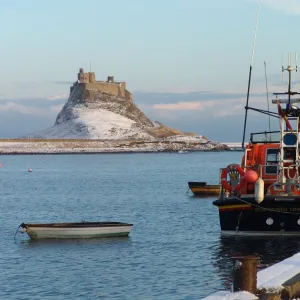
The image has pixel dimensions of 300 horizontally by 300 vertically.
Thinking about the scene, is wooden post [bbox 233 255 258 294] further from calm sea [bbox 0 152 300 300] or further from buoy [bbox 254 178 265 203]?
buoy [bbox 254 178 265 203]

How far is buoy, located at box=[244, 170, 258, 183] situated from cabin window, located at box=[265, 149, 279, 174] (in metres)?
1.34

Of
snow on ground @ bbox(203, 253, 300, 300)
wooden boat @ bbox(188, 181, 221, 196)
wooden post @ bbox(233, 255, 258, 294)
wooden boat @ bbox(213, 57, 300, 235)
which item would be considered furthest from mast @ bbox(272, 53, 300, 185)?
wooden boat @ bbox(188, 181, 221, 196)

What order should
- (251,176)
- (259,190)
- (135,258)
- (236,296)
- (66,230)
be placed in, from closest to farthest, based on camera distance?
(236,296) < (259,190) < (135,258) < (251,176) < (66,230)

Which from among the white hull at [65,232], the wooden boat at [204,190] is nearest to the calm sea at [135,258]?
the white hull at [65,232]

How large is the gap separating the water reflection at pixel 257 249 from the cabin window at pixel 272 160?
244 centimetres

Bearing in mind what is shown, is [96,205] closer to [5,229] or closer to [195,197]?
[195,197]

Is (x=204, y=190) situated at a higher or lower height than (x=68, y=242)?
higher

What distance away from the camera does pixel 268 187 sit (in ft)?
89.7

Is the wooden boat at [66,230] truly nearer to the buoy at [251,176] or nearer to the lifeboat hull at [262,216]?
the lifeboat hull at [262,216]

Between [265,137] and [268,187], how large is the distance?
8.95 feet

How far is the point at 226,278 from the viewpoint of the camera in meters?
21.9

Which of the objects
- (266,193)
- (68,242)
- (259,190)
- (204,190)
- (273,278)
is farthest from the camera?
(204,190)

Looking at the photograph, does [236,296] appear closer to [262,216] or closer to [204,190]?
[262,216]

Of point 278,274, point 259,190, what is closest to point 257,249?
point 259,190
